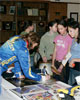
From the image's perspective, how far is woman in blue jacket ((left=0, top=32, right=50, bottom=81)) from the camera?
1.86 metres

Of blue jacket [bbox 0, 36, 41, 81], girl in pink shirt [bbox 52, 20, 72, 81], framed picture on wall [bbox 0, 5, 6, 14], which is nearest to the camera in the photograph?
blue jacket [bbox 0, 36, 41, 81]

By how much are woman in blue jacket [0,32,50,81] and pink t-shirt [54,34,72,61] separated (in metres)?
1.07

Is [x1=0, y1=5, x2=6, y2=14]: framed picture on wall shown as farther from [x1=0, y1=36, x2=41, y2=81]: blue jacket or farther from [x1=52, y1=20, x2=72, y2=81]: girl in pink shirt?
[x1=0, y1=36, x2=41, y2=81]: blue jacket

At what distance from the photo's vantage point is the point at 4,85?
198 cm

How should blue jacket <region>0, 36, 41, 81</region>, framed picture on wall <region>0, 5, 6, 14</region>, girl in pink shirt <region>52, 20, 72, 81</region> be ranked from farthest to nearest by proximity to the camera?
1. framed picture on wall <region>0, 5, 6, 14</region>
2. girl in pink shirt <region>52, 20, 72, 81</region>
3. blue jacket <region>0, 36, 41, 81</region>

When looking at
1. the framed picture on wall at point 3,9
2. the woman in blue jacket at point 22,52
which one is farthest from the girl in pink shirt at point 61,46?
the framed picture on wall at point 3,9

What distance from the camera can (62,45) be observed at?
3078 mm

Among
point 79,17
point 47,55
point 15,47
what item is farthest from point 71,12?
point 15,47

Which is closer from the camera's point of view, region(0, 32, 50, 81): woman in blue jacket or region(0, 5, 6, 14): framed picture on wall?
region(0, 32, 50, 81): woman in blue jacket

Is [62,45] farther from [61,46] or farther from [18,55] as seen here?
[18,55]

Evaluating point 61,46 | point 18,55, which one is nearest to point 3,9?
point 61,46

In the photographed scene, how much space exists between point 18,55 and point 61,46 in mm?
1320

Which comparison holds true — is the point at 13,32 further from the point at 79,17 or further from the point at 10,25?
the point at 79,17

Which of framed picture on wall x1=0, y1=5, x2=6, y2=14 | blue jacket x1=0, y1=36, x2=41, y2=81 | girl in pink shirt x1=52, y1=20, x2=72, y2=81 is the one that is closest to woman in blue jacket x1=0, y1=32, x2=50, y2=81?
blue jacket x1=0, y1=36, x2=41, y2=81
